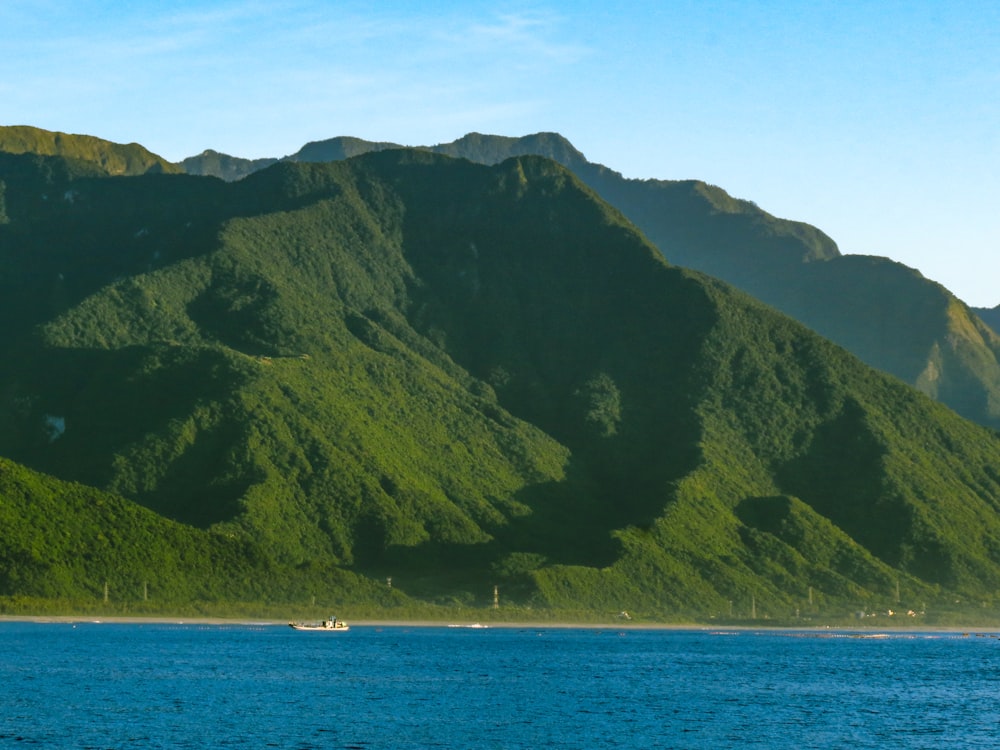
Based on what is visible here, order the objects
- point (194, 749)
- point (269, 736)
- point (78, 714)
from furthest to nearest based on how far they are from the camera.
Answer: point (78, 714) → point (269, 736) → point (194, 749)

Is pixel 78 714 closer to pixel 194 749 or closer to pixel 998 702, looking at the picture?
pixel 194 749

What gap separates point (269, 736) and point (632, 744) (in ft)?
101

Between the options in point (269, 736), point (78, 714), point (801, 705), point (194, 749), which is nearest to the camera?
point (194, 749)

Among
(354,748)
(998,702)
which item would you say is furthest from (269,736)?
(998,702)

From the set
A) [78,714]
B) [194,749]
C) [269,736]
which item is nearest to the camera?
[194,749]

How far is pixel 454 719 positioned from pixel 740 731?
27051 millimetres

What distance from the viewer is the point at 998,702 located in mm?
197125

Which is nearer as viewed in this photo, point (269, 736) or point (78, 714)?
point (269, 736)

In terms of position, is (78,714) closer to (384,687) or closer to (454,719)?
(454,719)

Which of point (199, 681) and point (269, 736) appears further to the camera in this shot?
point (199, 681)

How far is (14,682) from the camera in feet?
620

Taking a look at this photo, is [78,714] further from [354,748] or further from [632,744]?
[632,744]

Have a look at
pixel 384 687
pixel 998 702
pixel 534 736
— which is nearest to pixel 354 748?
pixel 534 736

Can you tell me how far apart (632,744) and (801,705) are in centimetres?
4669
